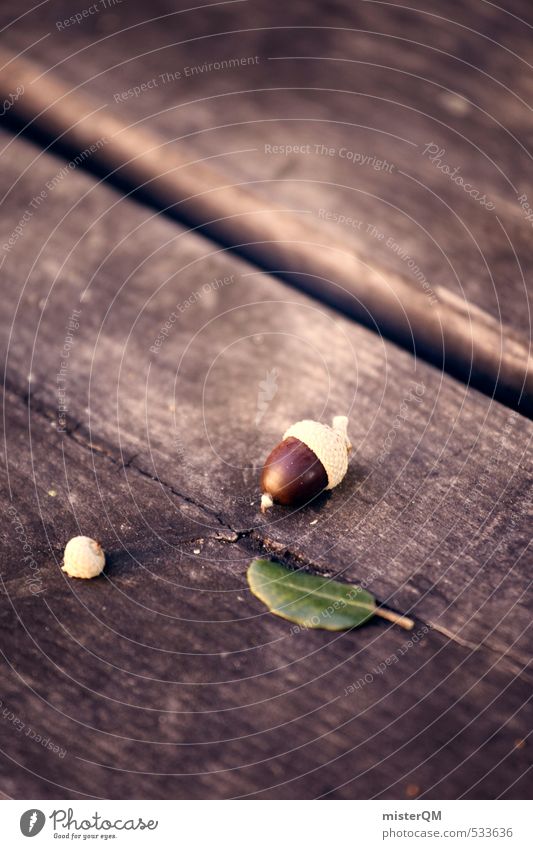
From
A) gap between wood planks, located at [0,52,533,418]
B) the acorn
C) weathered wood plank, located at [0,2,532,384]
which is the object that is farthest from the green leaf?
weathered wood plank, located at [0,2,532,384]

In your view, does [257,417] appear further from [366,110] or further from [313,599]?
[366,110]

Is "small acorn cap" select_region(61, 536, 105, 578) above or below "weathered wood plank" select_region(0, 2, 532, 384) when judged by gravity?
below

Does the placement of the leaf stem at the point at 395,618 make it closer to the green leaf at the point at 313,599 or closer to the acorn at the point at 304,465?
the green leaf at the point at 313,599

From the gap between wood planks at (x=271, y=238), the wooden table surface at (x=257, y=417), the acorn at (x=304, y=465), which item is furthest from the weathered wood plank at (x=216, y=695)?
the gap between wood planks at (x=271, y=238)

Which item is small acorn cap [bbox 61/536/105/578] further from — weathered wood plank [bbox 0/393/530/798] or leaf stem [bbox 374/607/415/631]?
leaf stem [bbox 374/607/415/631]

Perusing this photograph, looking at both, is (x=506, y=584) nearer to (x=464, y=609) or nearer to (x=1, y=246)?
(x=464, y=609)
